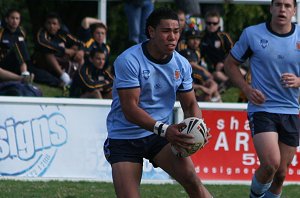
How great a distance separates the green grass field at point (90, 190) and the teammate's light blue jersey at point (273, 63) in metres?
2.18

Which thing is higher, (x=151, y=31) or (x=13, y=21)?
(x=151, y=31)

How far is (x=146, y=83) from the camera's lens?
7.27 meters

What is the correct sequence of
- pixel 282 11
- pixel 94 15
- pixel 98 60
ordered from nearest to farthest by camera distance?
pixel 282 11 < pixel 98 60 < pixel 94 15

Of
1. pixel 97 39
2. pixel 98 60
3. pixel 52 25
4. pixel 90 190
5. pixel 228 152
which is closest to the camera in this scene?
pixel 90 190

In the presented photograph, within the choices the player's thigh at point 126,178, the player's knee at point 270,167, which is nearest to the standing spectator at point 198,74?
the player's knee at point 270,167

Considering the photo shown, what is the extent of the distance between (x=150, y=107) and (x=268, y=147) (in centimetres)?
160

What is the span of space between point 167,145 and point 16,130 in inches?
175

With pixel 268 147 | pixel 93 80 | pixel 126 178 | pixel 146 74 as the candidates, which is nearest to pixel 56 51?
pixel 93 80

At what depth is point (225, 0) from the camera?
1539cm

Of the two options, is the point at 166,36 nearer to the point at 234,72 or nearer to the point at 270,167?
the point at 234,72

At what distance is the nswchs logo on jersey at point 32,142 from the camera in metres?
11.4

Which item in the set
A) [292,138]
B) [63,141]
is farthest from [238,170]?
[292,138]

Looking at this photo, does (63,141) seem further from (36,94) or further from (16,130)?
(36,94)

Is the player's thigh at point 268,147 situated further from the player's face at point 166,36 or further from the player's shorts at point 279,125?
the player's face at point 166,36
